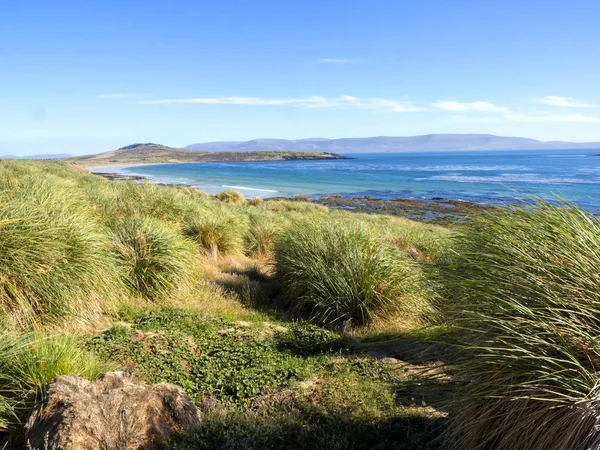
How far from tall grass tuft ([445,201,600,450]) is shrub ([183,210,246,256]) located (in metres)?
9.01

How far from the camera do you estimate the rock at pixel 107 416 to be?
3.22 m

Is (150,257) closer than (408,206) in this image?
Yes

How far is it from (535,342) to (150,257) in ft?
22.7

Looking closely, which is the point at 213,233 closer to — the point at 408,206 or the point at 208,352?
the point at 208,352

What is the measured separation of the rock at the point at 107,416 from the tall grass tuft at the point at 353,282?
13.8 ft

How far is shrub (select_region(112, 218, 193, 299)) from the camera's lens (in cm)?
793

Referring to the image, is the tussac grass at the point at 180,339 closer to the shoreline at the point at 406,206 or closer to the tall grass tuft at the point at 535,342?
the tall grass tuft at the point at 535,342

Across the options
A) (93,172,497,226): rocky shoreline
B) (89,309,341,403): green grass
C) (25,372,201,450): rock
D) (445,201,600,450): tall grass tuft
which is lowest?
(93,172,497,226): rocky shoreline

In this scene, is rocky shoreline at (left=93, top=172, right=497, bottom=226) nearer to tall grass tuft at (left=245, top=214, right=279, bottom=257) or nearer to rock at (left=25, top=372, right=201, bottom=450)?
tall grass tuft at (left=245, top=214, right=279, bottom=257)

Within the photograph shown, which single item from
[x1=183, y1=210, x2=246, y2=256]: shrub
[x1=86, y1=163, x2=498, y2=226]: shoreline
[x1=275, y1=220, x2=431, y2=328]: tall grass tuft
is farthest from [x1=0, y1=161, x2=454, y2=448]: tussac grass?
[x1=86, y1=163, x2=498, y2=226]: shoreline

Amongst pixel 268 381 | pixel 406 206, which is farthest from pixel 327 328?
pixel 406 206

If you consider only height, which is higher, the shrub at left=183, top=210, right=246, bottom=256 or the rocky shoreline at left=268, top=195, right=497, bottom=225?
the shrub at left=183, top=210, right=246, bottom=256

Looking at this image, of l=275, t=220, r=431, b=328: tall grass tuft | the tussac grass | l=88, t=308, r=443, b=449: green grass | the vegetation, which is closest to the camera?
the vegetation

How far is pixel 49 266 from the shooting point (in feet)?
18.8
